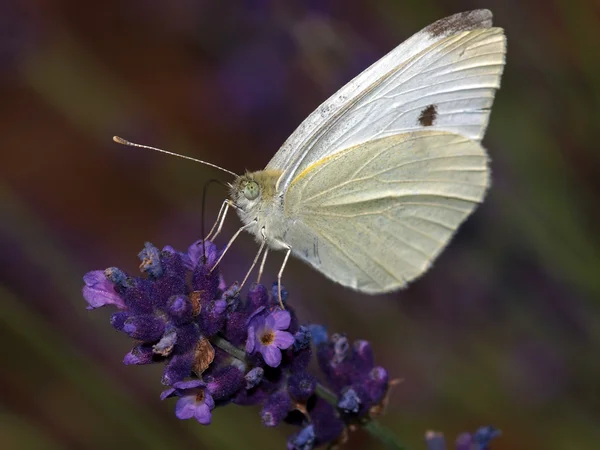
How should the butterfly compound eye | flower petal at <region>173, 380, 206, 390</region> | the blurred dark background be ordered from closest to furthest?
flower petal at <region>173, 380, 206, 390</region>
the butterfly compound eye
the blurred dark background

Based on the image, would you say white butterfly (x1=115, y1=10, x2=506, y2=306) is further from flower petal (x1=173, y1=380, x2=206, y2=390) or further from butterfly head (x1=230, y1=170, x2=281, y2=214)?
flower petal (x1=173, y1=380, x2=206, y2=390)

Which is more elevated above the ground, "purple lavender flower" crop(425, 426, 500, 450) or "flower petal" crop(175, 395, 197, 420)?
"purple lavender flower" crop(425, 426, 500, 450)

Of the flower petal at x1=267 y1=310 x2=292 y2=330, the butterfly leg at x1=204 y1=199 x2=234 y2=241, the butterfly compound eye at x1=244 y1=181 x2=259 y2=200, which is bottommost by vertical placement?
the flower petal at x1=267 y1=310 x2=292 y2=330

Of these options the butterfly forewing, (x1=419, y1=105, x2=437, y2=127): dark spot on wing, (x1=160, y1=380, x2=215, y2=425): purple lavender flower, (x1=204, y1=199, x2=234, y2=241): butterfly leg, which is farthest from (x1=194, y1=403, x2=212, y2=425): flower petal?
(x1=419, y1=105, x2=437, y2=127): dark spot on wing

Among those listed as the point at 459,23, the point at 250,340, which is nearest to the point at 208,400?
the point at 250,340

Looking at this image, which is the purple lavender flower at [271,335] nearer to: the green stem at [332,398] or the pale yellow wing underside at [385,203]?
the green stem at [332,398]

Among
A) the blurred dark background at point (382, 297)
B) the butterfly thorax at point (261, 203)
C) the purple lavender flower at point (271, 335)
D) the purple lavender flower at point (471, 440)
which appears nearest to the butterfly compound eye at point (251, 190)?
the butterfly thorax at point (261, 203)
